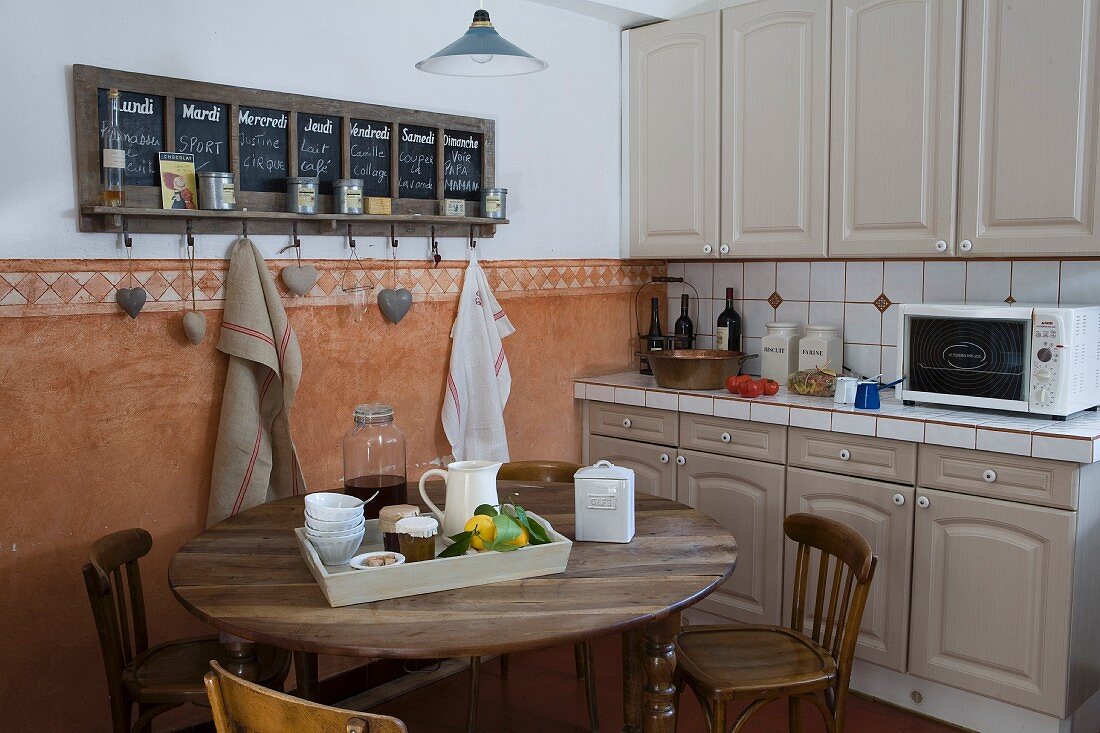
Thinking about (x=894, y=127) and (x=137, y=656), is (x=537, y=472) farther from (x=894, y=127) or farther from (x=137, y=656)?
(x=894, y=127)

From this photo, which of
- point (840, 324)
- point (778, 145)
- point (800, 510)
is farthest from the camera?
point (840, 324)

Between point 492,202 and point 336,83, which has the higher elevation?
point 336,83

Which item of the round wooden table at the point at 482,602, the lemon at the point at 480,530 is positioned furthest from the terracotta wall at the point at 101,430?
the lemon at the point at 480,530

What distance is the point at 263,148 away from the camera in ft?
9.10

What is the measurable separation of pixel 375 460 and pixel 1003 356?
5.85 ft

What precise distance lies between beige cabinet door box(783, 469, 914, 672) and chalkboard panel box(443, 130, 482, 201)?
147cm

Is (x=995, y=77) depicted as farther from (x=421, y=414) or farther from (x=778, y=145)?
(x=421, y=414)

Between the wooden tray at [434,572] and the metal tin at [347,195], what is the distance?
1175mm

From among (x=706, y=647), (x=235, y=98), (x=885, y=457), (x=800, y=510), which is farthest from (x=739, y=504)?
(x=235, y=98)

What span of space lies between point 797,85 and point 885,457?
128 centimetres

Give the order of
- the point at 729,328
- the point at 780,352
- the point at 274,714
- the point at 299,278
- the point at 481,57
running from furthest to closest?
the point at 729,328
the point at 780,352
the point at 299,278
the point at 481,57
the point at 274,714

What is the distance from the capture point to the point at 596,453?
3.77m

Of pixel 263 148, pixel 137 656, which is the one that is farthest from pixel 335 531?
pixel 263 148

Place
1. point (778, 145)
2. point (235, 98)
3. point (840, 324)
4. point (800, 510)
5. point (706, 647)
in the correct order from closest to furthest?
point (706, 647), point (235, 98), point (800, 510), point (778, 145), point (840, 324)
